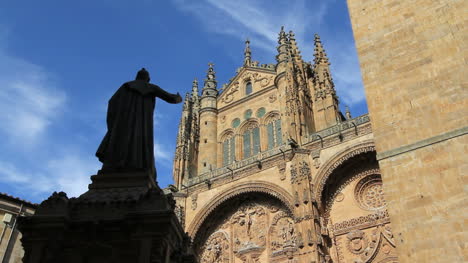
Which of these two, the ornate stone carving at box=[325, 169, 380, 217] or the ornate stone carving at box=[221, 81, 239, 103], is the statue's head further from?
the ornate stone carving at box=[221, 81, 239, 103]

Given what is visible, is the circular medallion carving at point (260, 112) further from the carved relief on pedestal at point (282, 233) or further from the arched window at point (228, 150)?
the carved relief on pedestal at point (282, 233)

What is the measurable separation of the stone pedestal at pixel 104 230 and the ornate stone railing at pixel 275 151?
49.2ft

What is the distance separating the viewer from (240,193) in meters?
20.7

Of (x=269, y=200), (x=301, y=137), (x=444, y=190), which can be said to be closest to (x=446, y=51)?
(x=444, y=190)

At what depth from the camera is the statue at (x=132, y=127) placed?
18.0 feet

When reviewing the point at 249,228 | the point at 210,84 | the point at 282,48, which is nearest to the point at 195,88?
the point at 210,84

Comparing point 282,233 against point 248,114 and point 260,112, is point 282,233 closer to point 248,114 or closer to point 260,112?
point 260,112

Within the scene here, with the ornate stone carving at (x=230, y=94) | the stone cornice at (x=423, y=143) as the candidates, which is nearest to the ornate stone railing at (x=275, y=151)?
the ornate stone carving at (x=230, y=94)

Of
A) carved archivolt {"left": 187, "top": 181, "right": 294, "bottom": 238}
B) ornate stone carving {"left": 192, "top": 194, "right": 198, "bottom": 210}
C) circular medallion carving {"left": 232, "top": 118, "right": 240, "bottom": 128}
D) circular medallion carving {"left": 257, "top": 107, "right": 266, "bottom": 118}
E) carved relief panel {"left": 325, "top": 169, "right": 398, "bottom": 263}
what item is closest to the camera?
carved relief panel {"left": 325, "top": 169, "right": 398, "bottom": 263}

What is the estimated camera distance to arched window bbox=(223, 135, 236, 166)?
84.2 feet

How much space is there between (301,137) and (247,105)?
7.82 meters

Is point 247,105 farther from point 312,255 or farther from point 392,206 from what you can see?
point 392,206

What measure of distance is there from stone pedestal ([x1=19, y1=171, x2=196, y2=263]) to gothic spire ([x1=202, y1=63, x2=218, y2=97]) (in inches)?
979

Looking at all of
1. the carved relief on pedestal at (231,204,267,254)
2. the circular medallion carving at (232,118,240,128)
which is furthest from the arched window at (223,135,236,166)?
the carved relief on pedestal at (231,204,267,254)
